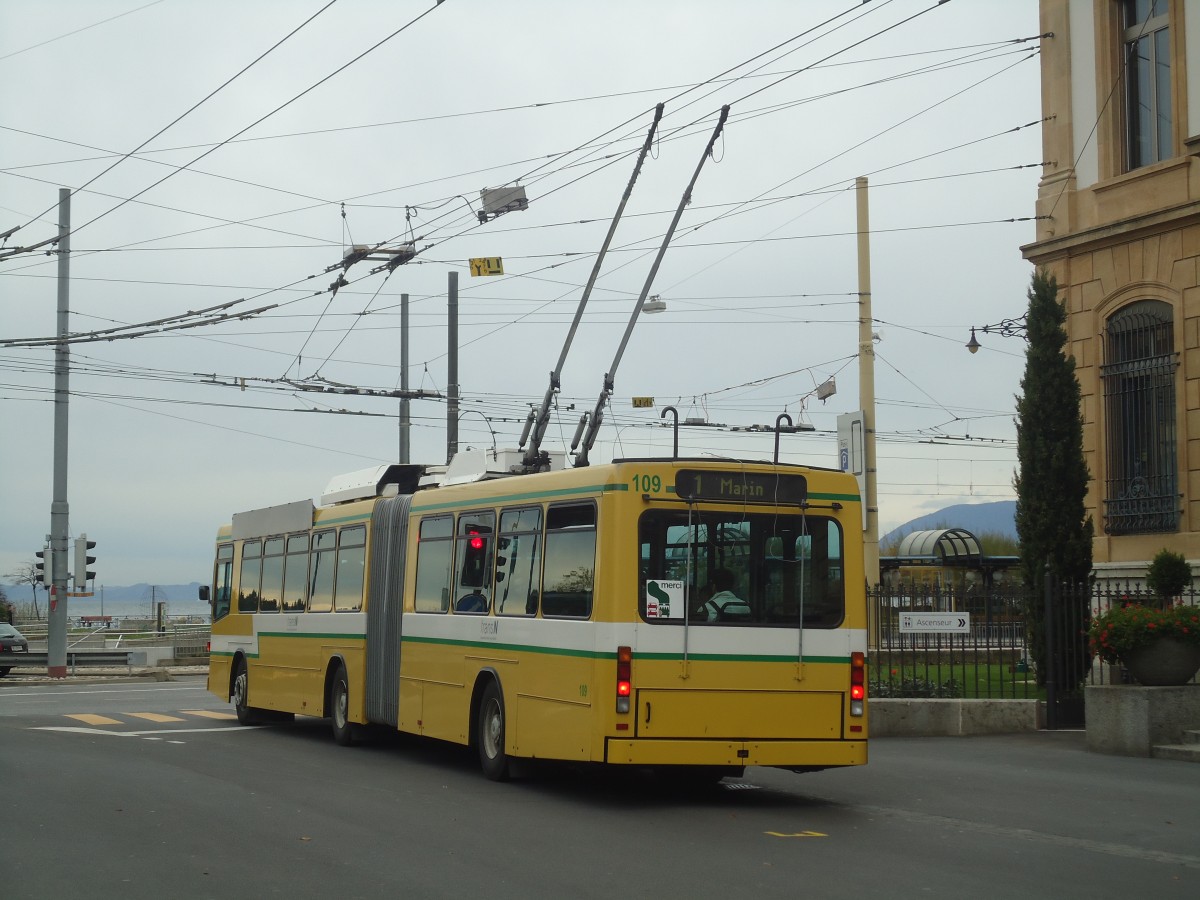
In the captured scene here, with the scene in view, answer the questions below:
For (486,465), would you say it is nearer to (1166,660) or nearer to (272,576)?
(272,576)

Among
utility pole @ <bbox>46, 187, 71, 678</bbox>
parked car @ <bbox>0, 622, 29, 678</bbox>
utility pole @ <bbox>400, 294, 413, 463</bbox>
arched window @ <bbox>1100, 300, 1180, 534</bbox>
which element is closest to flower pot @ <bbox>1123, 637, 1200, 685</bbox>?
arched window @ <bbox>1100, 300, 1180, 534</bbox>

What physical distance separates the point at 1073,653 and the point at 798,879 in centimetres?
1140

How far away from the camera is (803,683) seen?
1240 cm

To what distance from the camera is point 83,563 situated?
3547 centimetres

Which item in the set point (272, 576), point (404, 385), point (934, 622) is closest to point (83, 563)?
point (404, 385)

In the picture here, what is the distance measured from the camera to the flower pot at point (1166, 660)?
17.1m

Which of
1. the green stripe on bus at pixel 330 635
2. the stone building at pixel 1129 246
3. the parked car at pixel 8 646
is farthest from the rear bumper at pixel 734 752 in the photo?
the parked car at pixel 8 646

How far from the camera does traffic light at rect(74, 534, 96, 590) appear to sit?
116 ft

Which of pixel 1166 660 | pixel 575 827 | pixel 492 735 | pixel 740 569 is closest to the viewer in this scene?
pixel 575 827

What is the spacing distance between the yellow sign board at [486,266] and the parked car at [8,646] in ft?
68.3

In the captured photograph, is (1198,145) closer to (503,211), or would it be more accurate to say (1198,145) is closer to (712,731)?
(503,211)

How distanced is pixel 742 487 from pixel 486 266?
1160 centimetres

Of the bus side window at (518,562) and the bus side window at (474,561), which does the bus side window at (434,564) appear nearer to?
the bus side window at (474,561)

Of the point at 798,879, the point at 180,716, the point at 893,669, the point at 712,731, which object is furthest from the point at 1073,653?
the point at 180,716
